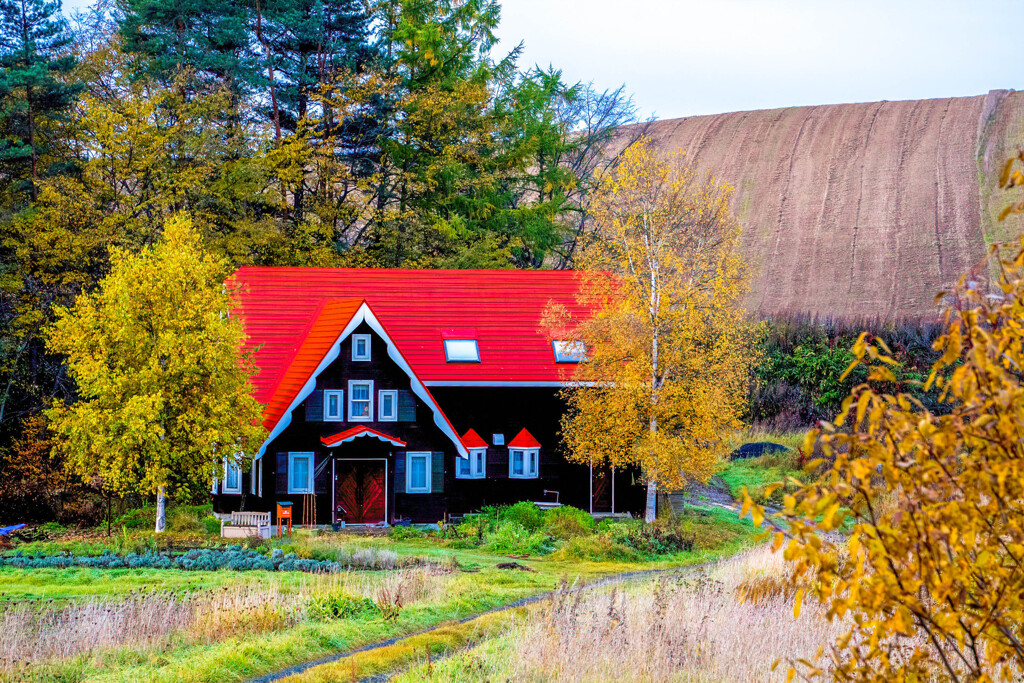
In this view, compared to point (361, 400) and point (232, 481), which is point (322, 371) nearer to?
point (361, 400)

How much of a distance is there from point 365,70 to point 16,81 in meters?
16.5

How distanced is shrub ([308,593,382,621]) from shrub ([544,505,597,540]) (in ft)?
37.7

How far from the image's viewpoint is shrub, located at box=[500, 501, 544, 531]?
29812 mm

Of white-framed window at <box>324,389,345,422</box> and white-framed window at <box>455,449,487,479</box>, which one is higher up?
white-framed window at <box>324,389,345,422</box>

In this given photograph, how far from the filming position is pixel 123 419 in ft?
86.2

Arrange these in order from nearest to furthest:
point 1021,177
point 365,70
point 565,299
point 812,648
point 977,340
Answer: point 977,340, point 1021,177, point 812,648, point 565,299, point 365,70

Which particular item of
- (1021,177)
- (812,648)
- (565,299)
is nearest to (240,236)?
(565,299)

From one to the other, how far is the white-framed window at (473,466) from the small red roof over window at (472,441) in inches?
9.6

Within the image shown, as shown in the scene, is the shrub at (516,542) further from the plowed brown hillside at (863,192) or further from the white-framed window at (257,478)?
the plowed brown hillside at (863,192)

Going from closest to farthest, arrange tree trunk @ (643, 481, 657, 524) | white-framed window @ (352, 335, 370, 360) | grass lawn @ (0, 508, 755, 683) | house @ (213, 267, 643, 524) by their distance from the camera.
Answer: grass lawn @ (0, 508, 755, 683)
tree trunk @ (643, 481, 657, 524)
house @ (213, 267, 643, 524)
white-framed window @ (352, 335, 370, 360)

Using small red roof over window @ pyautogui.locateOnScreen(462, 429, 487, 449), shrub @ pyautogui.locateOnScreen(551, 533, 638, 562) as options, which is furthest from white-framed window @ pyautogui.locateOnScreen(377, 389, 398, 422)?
shrub @ pyautogui.locateOnScreen(551, 533, 638, 562)

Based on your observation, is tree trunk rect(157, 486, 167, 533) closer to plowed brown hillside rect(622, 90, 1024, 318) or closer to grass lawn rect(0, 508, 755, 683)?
grass lawn rect(0, 508, 755, 683)

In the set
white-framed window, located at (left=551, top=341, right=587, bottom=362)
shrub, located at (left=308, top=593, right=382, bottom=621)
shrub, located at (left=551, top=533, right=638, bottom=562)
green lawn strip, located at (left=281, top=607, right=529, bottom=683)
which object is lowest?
shrub, located at (left=551, top=533, right=638, bottom=562)

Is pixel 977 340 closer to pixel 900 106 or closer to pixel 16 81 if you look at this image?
pixel 16 81
